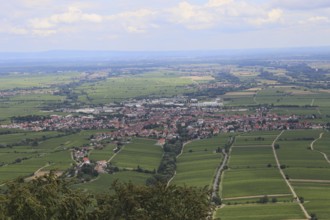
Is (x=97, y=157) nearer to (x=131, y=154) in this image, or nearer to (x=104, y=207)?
(x=131, y=154)

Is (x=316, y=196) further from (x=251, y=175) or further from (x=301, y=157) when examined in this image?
(x=301, y=157)

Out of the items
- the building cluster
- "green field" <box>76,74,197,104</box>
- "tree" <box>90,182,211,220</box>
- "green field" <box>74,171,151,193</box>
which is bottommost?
"green field" <box>76,74,197,104</box>

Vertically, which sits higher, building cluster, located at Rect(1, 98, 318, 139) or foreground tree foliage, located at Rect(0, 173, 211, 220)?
foreground tree foliage, located at Rect(0, 173, 211, 220)

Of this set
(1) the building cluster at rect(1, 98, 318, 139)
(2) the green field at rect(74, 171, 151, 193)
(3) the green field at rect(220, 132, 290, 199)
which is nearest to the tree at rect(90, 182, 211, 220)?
(3) the green field at rect(220, 132, 290, 199)

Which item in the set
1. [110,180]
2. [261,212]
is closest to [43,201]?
[261,212]

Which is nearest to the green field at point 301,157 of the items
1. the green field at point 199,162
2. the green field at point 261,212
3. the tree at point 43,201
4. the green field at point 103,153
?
the green field at point 199,162

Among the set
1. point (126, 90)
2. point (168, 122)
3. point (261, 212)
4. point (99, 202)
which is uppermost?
point (99, 202)

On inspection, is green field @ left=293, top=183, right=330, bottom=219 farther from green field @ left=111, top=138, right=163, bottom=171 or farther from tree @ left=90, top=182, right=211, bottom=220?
tree @ left=90, top=182, right=211, bottom=220
